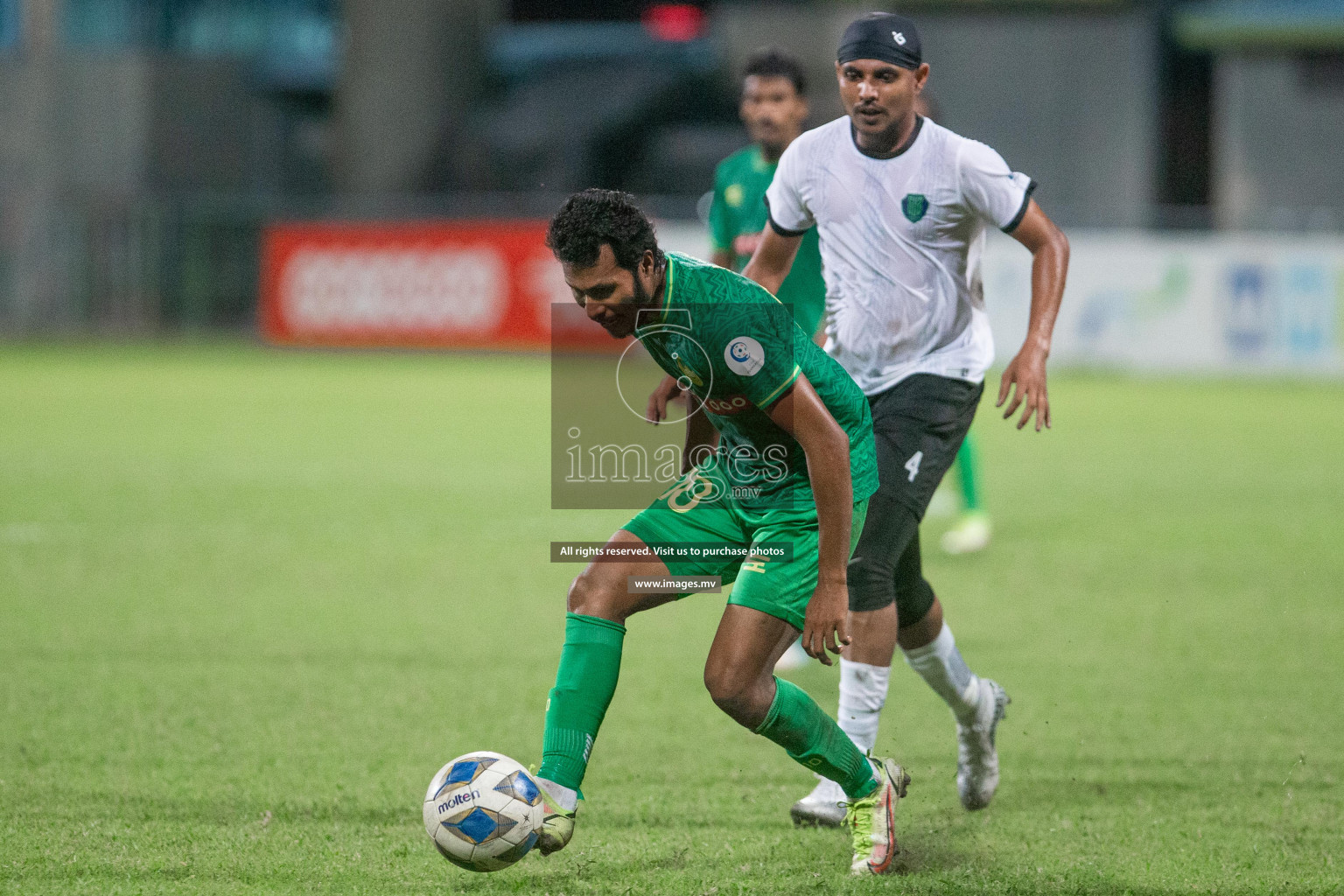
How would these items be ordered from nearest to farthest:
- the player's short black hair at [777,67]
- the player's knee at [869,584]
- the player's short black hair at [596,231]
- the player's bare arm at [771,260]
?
the player's short black hair at [596,231] → the player's knee at [869,584] → the player's bare arm at [771,260] → the player's short black hair at [777,67]

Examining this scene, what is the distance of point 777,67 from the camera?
6926mm

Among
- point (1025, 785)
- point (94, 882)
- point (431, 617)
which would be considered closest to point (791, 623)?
point (1025, 785)

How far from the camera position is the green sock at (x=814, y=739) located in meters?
4.26

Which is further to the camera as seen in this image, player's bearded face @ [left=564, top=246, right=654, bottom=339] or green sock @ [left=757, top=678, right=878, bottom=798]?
green sock @ [left=757, top=678, right=878, bottom=798]

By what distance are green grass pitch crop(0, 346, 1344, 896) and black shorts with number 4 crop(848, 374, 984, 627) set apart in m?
0.67

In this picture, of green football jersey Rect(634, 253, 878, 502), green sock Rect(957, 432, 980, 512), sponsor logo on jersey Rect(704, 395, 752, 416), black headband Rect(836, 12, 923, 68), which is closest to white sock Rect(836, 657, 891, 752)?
green football jersey Rect(634, 253, 878, 502)

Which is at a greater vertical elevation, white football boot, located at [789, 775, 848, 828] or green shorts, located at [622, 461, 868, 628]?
green shorts, located at [622, 461, 868, 628]

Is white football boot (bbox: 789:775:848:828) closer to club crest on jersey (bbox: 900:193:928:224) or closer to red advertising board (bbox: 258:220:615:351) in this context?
club crest on jersey (bbox: 900:193:928:224)

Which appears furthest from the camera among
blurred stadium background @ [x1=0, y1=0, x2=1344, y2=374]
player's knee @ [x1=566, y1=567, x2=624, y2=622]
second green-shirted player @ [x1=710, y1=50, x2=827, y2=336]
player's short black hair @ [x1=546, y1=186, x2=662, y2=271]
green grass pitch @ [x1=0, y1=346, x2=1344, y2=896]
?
blurred stadium background @ [x1=0, y1=0, x2=1344, y2=374]

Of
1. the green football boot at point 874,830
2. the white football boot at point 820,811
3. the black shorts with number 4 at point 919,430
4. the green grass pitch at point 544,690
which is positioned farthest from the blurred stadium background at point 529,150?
the green football boot at point 874,830

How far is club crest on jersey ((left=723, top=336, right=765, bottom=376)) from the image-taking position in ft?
13.3

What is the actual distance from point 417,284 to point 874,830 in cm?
2295

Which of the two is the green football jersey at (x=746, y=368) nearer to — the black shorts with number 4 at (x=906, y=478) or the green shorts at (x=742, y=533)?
the green shorts at (x=742, y=533)

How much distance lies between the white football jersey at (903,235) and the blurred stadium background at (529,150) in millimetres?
17047
